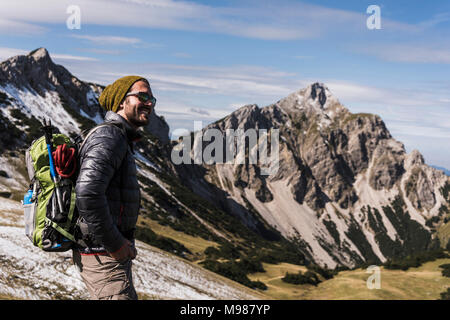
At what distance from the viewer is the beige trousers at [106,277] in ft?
20.6

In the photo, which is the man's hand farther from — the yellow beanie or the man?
the yellow beanie

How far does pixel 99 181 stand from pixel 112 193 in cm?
62

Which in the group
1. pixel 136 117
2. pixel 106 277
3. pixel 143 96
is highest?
pixel 143 96

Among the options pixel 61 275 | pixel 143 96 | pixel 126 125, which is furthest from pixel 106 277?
pixel 61 275

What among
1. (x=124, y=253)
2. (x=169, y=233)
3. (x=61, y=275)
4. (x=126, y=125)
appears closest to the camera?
(x=124, y=253)

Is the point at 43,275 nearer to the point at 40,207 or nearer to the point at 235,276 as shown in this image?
the point at 40,207

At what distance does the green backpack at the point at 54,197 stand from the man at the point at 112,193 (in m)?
0.22

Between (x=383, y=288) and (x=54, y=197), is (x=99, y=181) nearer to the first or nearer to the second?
(x=54, y=197)

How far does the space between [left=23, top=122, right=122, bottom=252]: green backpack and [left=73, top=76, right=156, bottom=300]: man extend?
0.22 m

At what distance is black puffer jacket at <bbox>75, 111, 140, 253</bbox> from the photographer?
18.6ft

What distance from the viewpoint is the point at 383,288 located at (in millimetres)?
50906

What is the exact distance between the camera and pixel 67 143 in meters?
6.50

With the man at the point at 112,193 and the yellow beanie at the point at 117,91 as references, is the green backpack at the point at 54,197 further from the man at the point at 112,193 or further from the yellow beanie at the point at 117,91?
the yellow beanie at the point at 117,91
